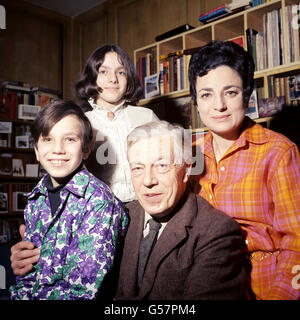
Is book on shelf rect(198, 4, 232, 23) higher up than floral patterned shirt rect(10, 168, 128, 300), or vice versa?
book on shelf rect(198, 4, 232, 23)

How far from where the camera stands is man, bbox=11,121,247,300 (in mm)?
812

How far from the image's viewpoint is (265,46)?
1465 mm

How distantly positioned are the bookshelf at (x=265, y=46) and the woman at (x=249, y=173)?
269mm

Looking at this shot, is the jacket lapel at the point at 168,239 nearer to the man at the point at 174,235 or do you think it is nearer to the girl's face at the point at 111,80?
the man at the point at 174,235

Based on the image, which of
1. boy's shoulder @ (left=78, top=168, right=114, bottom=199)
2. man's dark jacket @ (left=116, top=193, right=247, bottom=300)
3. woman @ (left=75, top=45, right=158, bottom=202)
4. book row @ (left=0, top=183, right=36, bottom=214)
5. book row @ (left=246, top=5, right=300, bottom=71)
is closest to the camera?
man's dark jacket @ (left=116, top=193, right=247, bottom=300)

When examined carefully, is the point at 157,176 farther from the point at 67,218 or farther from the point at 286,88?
the point at 286,88

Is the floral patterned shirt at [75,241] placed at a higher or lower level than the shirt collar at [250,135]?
lower

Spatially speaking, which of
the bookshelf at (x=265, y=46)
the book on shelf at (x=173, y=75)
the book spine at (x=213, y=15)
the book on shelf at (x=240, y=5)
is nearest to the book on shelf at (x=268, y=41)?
the bookshelf at (x=265, y=46)

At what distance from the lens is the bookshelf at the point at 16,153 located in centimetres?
126

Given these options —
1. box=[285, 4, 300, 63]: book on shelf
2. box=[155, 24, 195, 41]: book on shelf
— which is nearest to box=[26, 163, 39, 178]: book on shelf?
box=[155, 24, 195, 41]: book on shelf

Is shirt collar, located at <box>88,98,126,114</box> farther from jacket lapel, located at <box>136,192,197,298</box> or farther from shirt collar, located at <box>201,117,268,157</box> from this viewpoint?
jacket lapel, located at <box>136,192,197,298</box>

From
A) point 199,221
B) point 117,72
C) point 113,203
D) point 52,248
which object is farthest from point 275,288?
point 117,72

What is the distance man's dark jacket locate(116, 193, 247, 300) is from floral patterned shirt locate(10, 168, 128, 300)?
99 mm

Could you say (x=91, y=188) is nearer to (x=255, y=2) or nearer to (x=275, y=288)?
(x=275, y=288)
